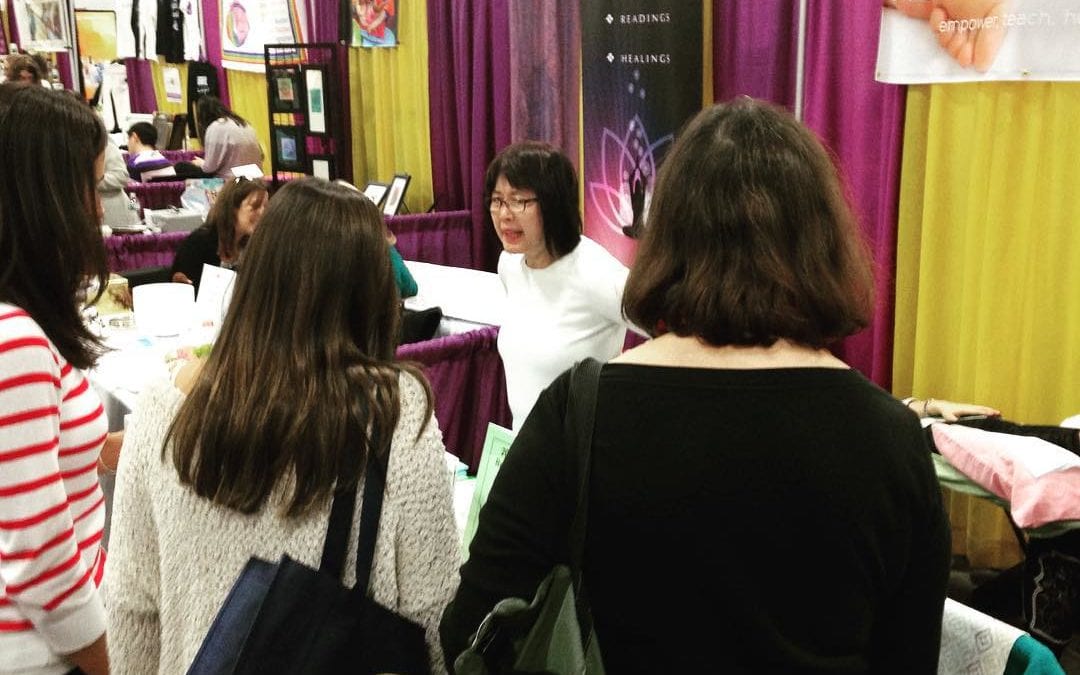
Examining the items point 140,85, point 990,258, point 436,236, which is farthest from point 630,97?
point 140,85

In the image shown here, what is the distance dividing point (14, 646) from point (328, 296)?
23.6 inches

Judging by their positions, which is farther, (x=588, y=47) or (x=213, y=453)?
(x=588, y=47)

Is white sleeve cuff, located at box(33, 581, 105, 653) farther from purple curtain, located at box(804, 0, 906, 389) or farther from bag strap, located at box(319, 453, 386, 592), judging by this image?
purple curtain, located at box(804, 0, 906, 389)

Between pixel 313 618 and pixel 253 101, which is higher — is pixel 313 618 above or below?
below

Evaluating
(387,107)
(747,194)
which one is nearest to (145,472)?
(747,194)

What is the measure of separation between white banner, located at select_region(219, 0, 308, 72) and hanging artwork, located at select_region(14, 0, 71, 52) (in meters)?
2.12

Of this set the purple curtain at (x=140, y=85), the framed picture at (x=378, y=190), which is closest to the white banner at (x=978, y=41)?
the framed picture at (x=378, y=190)

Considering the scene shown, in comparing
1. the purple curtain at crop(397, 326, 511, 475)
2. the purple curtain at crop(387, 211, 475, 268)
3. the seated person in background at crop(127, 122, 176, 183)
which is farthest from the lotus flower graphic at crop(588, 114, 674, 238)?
the seated person in background at crop(127, 122, 176, 183)

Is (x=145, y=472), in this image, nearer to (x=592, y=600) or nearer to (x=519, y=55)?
(x=592, y=600)

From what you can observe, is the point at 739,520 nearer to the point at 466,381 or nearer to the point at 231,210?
the point at 466,381

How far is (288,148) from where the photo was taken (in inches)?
240

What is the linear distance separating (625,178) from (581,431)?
312 centimetres

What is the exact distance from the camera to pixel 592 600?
901 mm

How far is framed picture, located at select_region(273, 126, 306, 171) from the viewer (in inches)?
236
